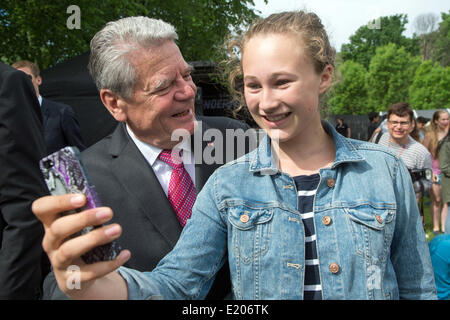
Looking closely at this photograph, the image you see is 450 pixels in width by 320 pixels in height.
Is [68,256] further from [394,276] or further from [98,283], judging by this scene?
[394,276]

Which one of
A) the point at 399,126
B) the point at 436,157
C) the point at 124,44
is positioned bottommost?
the point at 436,157

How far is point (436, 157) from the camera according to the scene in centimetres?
684

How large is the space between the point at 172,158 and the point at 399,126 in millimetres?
4212

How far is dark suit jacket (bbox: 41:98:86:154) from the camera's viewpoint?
4961mm

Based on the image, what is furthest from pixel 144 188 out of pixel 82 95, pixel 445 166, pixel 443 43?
pixel 443 43

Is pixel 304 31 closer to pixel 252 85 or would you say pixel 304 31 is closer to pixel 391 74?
pixel 252 85

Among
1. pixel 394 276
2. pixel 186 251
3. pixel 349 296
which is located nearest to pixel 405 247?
pixel 394 276

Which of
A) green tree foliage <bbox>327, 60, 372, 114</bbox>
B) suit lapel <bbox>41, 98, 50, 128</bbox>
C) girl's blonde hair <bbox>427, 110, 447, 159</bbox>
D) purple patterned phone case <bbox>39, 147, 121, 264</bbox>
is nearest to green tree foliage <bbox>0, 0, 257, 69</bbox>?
suit lapel <bbox>41, 98, 50, 128</bbox>

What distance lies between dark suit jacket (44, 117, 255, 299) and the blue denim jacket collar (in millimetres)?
455

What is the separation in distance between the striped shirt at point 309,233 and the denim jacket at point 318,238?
2cm

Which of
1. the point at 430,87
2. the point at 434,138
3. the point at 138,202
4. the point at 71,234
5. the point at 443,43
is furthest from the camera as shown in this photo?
the point at 443,43

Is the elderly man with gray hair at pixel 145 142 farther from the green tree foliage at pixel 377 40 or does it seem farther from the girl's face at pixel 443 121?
the green tree foliage at pixel 377 40

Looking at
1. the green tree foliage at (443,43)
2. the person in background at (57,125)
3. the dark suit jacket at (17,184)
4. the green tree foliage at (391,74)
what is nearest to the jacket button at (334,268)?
the dark suit jacket at (17,184)
